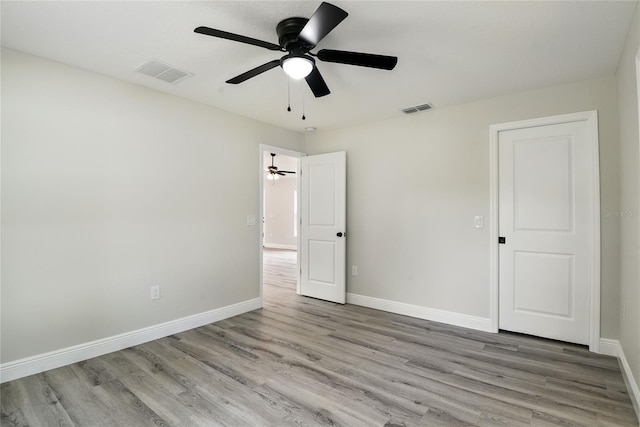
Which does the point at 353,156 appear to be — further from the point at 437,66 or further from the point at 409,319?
the point at 409,319

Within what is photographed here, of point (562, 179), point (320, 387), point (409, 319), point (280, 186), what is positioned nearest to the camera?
point (320, 387)

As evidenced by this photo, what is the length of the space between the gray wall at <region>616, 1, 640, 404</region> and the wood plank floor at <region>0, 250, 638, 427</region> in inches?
15.3

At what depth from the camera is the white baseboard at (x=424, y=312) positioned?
3.45m

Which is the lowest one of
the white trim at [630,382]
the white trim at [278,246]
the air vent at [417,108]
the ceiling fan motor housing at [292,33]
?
the white trim at [630,382]

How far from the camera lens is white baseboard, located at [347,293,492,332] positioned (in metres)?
3.45

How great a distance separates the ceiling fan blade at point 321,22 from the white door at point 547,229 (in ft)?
8.11

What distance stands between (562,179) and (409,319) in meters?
2.16

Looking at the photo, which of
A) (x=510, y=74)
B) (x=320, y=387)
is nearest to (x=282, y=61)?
(x=510, y=74)

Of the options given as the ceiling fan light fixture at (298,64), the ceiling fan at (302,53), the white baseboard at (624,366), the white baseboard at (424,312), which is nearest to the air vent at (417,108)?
the ceiling fan at (302,53)

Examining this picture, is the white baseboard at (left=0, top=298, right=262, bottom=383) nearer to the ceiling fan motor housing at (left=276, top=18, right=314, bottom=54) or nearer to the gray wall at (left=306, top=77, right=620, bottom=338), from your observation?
the gray wall at (left=306, top=77, right=620, bottom=338)

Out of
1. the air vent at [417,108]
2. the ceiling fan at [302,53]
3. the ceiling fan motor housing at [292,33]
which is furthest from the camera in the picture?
the air vent at [417,108]

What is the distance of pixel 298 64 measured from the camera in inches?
79.4

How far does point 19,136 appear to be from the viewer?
7.91ft

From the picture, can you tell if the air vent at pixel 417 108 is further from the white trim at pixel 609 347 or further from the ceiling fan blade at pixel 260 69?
the white trim at pixel 609 347
